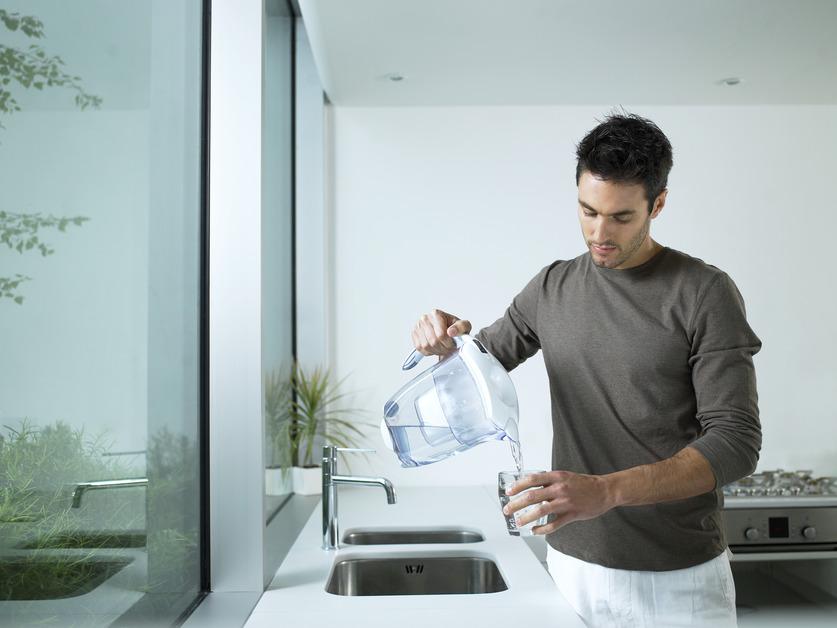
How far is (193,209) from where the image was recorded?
5.02 ft

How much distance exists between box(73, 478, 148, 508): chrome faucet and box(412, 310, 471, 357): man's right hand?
57cm

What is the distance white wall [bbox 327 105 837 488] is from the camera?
3.17 meters

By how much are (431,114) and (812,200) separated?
162 cm

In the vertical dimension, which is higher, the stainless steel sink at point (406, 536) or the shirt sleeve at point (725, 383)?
the shirt sleeve at point (725, 383)

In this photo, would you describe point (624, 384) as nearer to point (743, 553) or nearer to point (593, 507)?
point (593, 507)

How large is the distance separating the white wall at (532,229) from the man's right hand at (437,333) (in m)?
1.64

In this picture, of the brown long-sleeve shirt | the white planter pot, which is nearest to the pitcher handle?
the brown long-sleeve shirt

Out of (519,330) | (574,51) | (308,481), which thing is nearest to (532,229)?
(574,51)

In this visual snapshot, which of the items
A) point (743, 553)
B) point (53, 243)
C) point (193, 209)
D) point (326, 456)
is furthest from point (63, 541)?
point (743, 553)

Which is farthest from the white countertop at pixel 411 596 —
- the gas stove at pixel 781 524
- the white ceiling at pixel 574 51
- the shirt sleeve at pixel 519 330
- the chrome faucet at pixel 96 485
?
the white ceiling at pixel 574 51

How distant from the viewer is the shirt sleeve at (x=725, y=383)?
131 centimetres

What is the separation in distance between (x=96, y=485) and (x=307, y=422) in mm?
1887

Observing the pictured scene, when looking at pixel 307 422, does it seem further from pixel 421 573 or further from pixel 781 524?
pixel 781 524

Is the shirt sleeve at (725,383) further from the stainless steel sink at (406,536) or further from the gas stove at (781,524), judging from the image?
the gas stove at (781,524)
